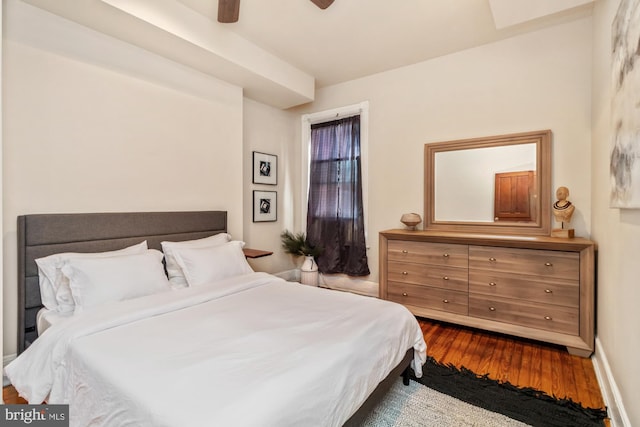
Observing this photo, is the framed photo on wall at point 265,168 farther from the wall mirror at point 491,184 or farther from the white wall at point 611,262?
the white wall at point 611,262

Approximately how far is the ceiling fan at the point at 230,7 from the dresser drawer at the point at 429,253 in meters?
2.25

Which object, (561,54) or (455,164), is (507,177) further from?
(561,54)

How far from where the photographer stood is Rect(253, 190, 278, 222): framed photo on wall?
4.08 metres

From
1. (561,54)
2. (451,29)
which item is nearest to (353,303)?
(451,29)

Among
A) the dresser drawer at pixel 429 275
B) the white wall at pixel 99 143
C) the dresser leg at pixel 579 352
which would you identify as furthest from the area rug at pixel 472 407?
the white wall at pixel 99 143

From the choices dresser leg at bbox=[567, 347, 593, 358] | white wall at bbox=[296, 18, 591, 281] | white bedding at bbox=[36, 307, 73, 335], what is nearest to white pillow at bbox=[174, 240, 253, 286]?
white bedding at bbox=[36, 307, 73, 335]

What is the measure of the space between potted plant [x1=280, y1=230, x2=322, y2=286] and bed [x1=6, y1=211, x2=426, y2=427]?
4.95ft

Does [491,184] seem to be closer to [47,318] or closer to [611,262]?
[611,262]

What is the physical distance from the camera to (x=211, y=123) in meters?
3.34

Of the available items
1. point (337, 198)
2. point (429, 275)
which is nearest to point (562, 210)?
point (429, 275)

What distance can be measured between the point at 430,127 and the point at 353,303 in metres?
2.42

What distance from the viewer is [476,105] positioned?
3277mm

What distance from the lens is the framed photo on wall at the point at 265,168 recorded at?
405 centimetres

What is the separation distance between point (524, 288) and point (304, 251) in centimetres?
255
